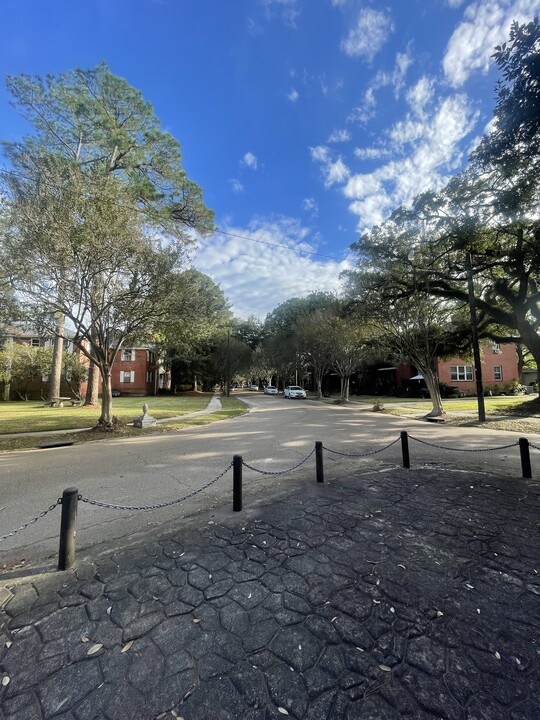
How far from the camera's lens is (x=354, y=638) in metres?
2.49

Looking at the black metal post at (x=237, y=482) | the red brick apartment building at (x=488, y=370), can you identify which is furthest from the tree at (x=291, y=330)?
the black metal post at (x=237, y=482)

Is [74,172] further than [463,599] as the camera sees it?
Yes

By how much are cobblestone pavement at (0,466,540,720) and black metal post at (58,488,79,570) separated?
16 centimetres

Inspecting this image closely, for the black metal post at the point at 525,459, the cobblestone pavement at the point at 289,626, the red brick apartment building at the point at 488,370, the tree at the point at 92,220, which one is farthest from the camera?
the red brick apartment building at the point at 488,370

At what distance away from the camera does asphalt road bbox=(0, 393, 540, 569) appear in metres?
4.62

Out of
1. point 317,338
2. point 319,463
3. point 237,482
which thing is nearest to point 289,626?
point 237,482

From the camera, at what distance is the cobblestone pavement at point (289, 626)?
6.60 ft

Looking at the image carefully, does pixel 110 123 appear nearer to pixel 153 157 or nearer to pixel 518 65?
pixel 153 157

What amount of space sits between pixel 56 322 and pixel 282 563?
43.4ft

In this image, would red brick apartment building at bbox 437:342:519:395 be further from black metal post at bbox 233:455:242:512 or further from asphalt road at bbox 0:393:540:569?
black metal post at bbox 233:455:242:512

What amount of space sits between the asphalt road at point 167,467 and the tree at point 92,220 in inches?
193

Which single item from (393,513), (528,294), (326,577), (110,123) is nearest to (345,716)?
(326,577)

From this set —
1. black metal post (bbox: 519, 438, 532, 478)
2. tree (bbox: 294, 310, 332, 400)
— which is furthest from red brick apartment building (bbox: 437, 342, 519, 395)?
black metal post (bbox: 519, 438, 532, 478)

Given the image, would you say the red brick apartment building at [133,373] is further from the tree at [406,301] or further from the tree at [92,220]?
the tree at [406,301]
